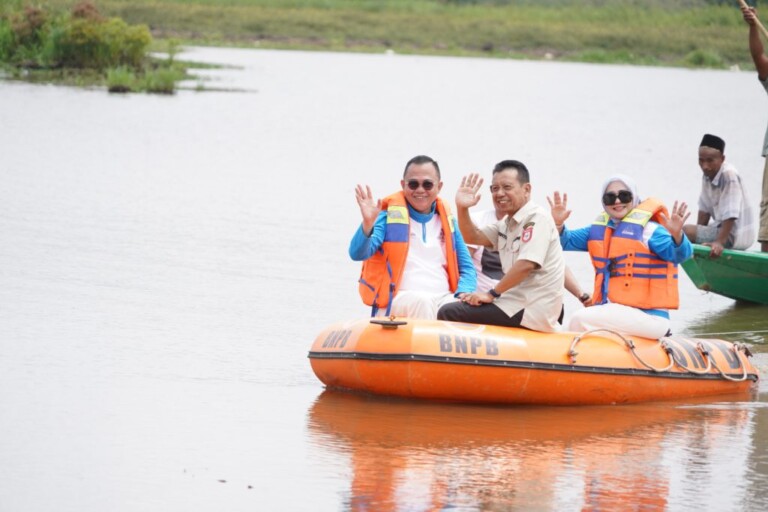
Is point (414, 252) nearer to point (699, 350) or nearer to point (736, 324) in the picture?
point (699, 350)

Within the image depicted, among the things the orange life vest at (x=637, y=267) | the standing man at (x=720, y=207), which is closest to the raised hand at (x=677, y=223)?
the orange life vest at (x=637, y=267)

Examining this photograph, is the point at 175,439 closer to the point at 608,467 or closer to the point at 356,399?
the point at 356,399

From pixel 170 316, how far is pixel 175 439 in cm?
313

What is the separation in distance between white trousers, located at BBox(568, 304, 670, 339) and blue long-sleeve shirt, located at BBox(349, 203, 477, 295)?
64cm

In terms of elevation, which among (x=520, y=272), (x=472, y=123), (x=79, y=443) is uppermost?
(x=472, y=123)

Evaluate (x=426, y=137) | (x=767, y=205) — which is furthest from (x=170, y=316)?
(x=426, y=137)

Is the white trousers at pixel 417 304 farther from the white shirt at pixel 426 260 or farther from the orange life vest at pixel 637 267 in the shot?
the orange life vest at pixel 637 267

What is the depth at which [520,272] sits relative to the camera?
741 centimetres

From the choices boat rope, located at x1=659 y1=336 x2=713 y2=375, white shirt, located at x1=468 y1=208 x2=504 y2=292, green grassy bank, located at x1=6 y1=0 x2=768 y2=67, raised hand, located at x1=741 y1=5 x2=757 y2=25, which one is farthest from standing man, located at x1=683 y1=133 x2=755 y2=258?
green grassy bank, located at x1=6 y1=0 x2=768 y2=67

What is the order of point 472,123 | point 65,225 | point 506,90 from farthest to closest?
point 506,90
point 472,123
point 65,225

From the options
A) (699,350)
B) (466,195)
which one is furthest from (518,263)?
(699,350)

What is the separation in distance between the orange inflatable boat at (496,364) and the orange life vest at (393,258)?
1.03 ft

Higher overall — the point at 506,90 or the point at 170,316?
the point at 506,90

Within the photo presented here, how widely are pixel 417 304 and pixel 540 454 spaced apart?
145 cm
